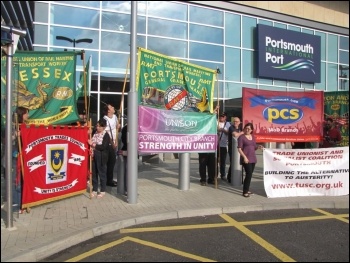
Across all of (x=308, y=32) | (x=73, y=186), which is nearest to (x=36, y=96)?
Answer: (x=73, y=186)

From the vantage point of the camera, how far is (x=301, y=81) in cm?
2388

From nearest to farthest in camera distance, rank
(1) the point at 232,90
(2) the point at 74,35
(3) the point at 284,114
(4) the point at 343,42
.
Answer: (3) the point at 284,114, (2) the point at 74,35, (1) the point at 232,90, (4) the point at 343,42

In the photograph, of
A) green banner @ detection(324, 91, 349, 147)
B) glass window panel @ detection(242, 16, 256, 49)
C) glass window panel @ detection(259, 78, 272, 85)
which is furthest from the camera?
glass window panel @ detection(259, 78, 272, 85)

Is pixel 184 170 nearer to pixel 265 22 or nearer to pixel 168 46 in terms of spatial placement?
pixel 168 46

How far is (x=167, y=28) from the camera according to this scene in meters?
19.2

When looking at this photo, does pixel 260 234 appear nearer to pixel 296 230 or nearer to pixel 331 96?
pixel 296 230

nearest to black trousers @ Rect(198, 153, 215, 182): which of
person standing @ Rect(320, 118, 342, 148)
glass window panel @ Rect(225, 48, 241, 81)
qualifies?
person standing @ Rect(320, 118, 342, 148)

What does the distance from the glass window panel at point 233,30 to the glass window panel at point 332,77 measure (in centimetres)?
742

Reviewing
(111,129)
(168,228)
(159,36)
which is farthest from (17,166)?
(159,36)

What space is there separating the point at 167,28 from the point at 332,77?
40.6 feet

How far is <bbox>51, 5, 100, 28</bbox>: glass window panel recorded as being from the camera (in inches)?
676

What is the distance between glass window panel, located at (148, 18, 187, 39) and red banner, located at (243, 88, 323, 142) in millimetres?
10977

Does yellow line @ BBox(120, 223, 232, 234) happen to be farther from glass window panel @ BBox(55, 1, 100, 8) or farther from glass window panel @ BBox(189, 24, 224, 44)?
glass window panel @ BBox(189, 24, 224, 44)

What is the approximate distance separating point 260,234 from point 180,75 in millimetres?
3874
